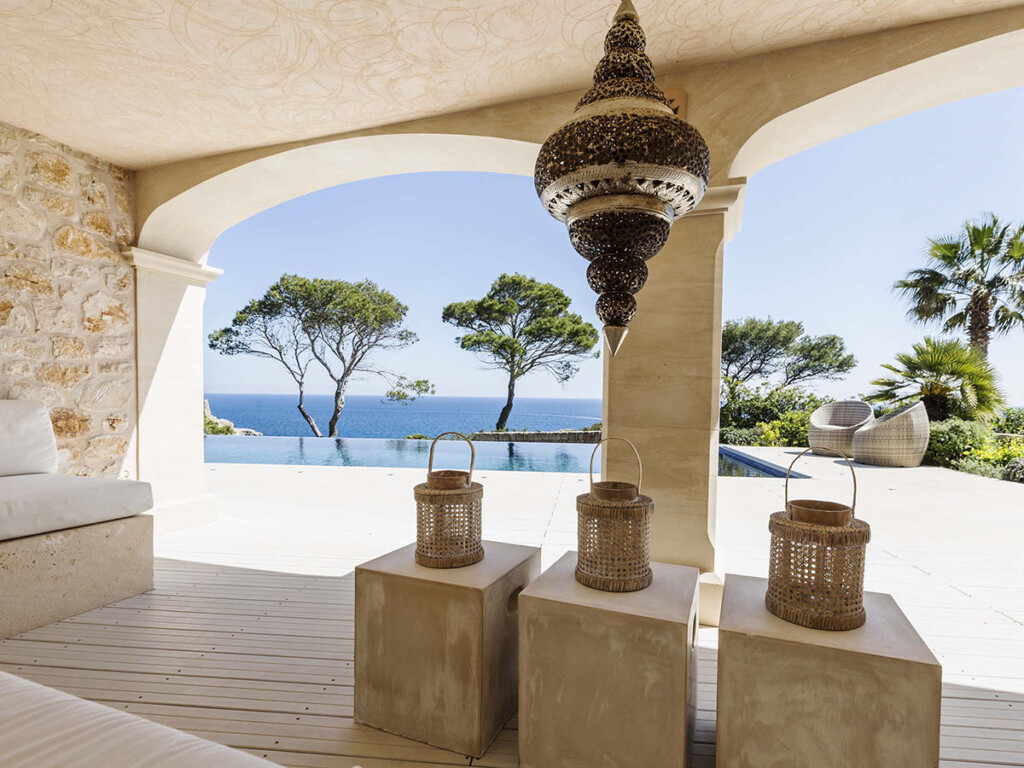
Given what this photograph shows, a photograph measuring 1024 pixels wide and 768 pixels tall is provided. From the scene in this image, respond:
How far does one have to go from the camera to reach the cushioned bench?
1936 millimetres

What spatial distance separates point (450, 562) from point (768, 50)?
2.13 m

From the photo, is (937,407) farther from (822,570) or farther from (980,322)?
(822,570)

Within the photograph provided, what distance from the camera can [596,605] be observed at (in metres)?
1.14

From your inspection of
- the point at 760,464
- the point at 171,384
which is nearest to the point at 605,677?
the point at 171,384

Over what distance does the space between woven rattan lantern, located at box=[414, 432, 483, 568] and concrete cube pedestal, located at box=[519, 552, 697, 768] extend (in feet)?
0.83

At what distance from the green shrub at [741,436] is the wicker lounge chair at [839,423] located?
2.24 m

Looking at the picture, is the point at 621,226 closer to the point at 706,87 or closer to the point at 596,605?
the point at 596,605

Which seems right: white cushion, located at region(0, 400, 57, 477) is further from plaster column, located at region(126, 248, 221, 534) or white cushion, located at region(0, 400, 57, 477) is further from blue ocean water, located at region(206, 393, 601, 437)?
blue ocean water, located at region(206, 393, 601, 437)

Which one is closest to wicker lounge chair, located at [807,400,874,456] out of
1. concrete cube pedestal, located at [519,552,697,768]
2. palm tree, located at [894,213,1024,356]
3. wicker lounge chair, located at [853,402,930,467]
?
wicker lounge chair, located at [853,402,930,467]

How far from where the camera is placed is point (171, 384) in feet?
11.0

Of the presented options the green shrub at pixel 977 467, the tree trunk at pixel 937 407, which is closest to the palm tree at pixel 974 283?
the tree trunk at pixel 937 407

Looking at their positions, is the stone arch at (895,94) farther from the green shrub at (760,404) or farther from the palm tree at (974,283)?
the green shrub at (760,404)

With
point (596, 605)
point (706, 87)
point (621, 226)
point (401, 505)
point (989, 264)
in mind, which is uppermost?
point (989, 264)

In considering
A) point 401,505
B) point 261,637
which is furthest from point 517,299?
point 261,637
